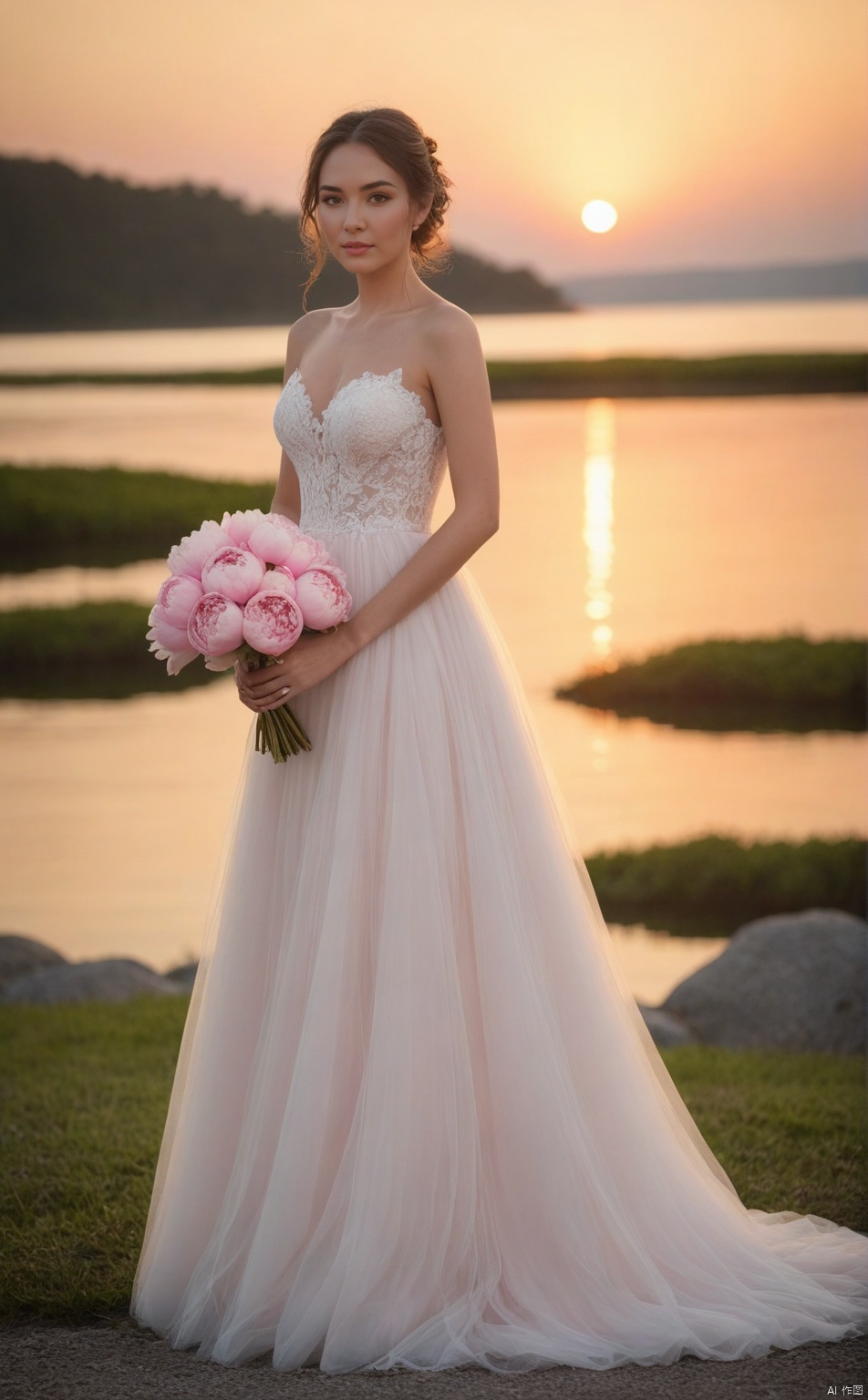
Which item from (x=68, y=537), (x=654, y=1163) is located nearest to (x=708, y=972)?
(x=654, y=1163)

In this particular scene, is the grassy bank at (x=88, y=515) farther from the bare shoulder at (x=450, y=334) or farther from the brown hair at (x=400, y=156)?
the bare shoulder at (x=450, y=334)

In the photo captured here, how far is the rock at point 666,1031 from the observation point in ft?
19.4

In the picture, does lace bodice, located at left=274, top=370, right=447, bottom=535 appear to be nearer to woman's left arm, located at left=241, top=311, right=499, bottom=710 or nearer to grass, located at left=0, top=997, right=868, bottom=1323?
woman's left arm, located at left=241, top=311, right=499, bottom=710

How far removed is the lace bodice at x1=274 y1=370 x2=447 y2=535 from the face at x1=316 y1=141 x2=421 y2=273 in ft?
0.94

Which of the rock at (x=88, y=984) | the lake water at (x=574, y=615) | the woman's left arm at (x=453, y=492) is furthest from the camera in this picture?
the lake water at (x=574, y=615)

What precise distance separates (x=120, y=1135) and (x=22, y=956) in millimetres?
2978

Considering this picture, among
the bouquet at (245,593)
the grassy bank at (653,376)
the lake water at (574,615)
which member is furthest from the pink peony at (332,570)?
the grassy bank at (653,376)

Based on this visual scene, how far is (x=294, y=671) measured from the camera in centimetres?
313

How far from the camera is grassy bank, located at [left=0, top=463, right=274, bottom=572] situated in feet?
51.4

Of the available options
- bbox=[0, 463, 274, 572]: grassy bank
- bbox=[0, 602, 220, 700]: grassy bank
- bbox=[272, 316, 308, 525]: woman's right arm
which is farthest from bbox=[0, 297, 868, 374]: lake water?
bbox=[272, 316, 308, 525]: woman's right arm

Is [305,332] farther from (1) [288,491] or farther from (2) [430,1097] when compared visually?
(2) [430,1097]

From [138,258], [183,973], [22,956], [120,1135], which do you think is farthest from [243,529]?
[138,258]

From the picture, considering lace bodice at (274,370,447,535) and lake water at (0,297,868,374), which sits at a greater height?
lake water at (0,297,868,374)

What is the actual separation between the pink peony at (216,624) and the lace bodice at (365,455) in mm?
472
